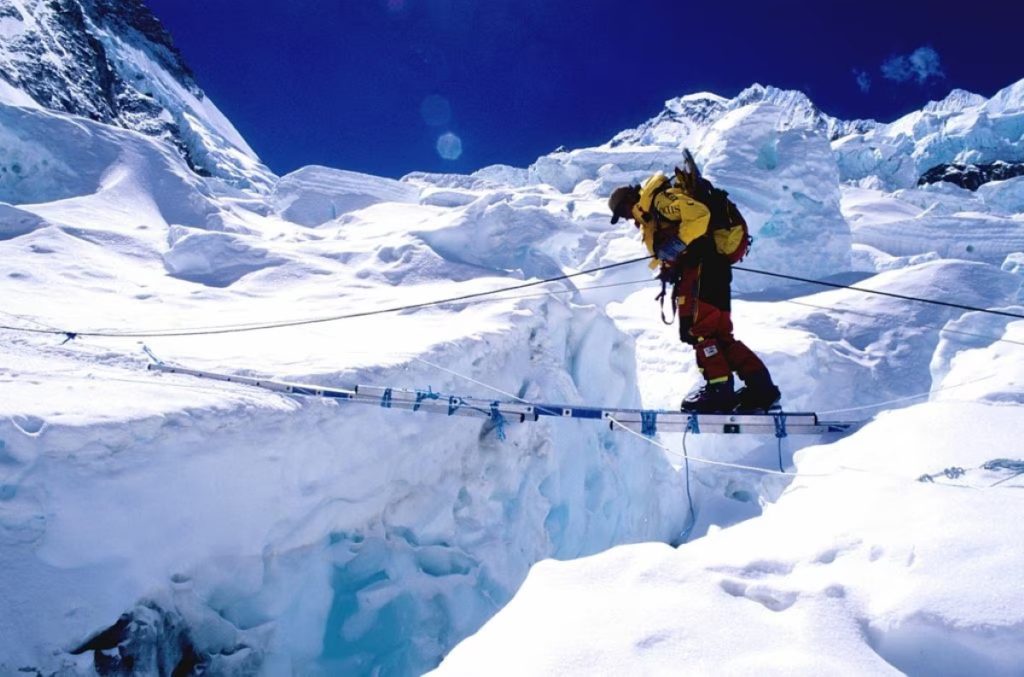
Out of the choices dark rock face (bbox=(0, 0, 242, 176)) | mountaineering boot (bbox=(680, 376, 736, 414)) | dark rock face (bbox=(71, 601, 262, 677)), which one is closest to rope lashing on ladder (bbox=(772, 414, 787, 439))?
mountaineering boot (bbox=(680, 376, 736, 414))

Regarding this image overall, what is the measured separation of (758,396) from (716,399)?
248 millimetres

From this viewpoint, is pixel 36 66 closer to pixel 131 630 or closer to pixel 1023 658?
pixel 131 630

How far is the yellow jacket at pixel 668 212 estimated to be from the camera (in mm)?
3438

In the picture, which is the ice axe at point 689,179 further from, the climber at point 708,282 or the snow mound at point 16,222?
the snow mound at point 16,222

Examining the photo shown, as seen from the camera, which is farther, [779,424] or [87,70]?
[87,70]

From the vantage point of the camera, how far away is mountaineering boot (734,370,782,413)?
3508mm

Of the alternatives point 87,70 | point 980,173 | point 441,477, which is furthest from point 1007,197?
point 87,70

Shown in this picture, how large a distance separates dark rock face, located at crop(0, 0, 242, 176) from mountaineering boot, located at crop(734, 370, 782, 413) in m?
43.6

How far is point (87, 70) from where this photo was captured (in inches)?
1656

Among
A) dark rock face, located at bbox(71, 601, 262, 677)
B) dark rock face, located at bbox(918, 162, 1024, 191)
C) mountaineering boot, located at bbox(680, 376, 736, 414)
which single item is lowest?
dark rock face, located at bbox(71, 601, 262, 677)

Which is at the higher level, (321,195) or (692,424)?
(321,195)

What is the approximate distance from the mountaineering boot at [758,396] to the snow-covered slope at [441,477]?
33 centimetres

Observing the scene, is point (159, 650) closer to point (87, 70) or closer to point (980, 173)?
point (87, 70)

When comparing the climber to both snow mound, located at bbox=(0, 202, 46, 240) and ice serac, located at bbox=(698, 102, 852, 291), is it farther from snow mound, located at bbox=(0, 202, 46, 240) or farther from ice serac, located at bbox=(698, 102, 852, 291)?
ice serac, located at bbox=(698, 102, 852, 291)
